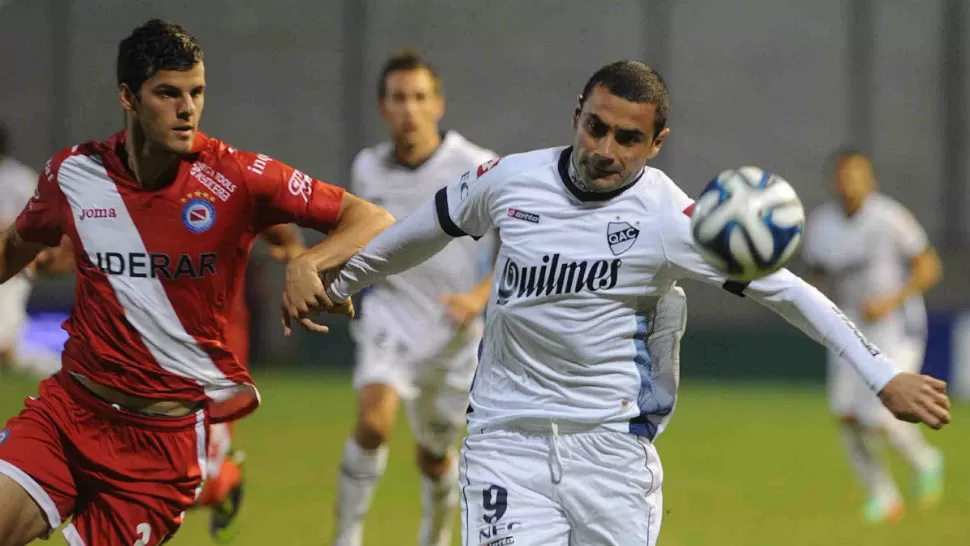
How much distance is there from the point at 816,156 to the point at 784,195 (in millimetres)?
16254

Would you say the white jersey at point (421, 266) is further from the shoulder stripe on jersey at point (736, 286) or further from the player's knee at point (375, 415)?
the shoulder stripe on jersey at point (736, 286)

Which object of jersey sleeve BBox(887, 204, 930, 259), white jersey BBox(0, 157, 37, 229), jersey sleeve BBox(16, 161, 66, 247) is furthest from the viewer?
white jersey BBox(0, 157, 37, 229)

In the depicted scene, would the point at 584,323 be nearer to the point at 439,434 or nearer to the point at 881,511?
the point at 439,434

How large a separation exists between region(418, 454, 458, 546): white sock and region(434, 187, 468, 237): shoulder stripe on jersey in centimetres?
295

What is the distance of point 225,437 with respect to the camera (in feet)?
24.1

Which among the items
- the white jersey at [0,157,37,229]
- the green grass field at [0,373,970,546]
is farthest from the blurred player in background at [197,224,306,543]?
the white jersey at [0,157,37,229]

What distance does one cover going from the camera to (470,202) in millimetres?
4566

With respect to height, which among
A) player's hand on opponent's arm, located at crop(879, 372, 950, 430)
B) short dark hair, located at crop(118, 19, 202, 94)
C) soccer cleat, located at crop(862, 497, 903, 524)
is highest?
short dark hair, located at crop(118, 19, 202, 94)

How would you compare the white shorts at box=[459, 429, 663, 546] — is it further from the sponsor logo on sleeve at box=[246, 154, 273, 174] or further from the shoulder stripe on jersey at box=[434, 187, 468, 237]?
the sponsor logo on sleeve at box=[246, 154, 273, 174]

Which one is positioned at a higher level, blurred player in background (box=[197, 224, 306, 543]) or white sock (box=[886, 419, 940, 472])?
blurred player in background (box=[197, 224, 306, 543])

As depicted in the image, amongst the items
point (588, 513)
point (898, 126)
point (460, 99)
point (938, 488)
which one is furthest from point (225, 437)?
point (898, 126)

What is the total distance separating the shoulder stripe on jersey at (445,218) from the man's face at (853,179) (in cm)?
672

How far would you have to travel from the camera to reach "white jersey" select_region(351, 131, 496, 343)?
7.66 metres

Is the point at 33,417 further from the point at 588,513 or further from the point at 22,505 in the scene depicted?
the point at 588,513
